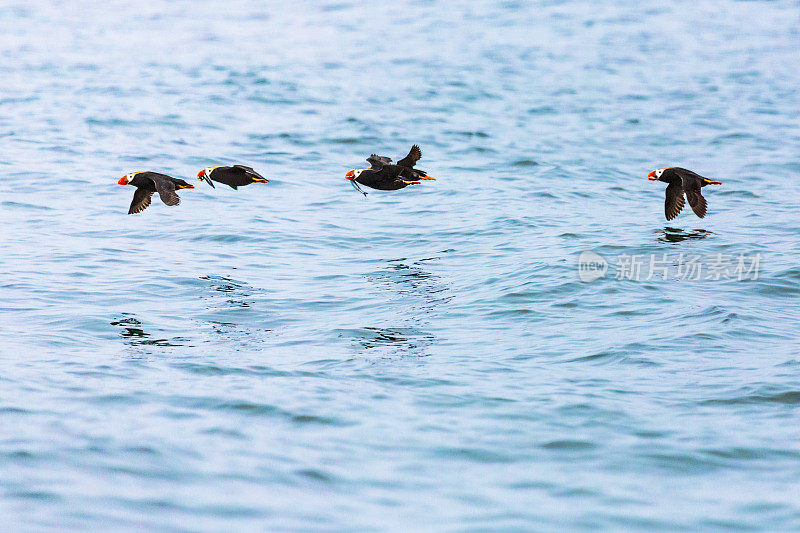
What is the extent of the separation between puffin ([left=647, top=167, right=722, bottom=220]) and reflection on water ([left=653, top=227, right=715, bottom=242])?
0.33 meters

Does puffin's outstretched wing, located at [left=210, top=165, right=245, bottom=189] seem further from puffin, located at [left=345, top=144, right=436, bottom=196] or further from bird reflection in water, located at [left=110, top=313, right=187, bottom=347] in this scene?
bird reflection in water, located at [left=110, top=313, right=187, bottom=347]

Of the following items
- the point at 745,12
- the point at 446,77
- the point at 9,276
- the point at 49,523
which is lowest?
the point at 49,523

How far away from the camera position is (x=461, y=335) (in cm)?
1209

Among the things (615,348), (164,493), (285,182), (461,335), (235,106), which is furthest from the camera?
(235,106)

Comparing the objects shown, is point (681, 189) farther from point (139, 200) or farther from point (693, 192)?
point (139, 200)

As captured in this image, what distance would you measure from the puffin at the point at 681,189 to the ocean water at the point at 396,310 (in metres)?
0.53

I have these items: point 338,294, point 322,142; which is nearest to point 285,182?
point 322,142

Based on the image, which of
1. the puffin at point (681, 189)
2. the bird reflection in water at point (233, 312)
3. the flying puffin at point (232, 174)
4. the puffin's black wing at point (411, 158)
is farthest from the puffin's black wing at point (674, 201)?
the bird reflection in water at point (233, 312)

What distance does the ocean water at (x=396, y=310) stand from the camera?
7977 mm

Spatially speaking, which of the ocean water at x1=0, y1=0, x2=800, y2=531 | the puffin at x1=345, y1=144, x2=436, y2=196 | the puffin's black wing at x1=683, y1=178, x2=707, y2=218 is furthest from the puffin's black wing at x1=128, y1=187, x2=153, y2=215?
the puffin's black wing at x1=683, y1=178, x2=707, y2=218

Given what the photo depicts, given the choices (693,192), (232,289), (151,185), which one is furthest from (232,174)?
(693,192)

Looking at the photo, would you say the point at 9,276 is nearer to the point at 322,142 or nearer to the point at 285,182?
the point at 285,182

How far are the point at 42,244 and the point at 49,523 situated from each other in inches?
384

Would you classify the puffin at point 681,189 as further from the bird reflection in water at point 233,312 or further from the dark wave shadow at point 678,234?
the bird reflection in water at point 233,312
